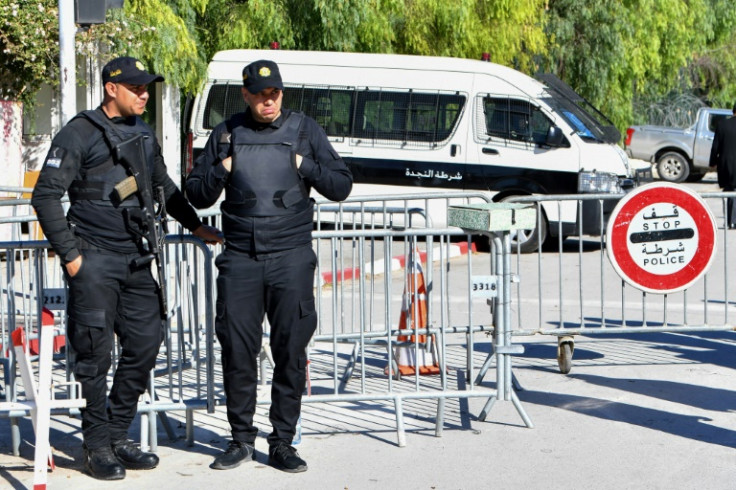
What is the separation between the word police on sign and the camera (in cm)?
785

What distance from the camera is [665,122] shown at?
35.6 meters

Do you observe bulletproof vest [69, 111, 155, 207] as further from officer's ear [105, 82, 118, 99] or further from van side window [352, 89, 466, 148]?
van side window [352, 89, 466, 148]

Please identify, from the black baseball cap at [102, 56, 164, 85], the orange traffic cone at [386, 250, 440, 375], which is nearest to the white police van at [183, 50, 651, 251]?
the orange traffic cone at [386, 250, 440, 375]

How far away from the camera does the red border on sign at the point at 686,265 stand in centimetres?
785

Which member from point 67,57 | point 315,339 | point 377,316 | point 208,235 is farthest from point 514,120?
point 208,235

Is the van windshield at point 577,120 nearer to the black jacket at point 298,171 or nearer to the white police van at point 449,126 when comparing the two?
the white police van at point 449,126

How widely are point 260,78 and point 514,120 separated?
979cm

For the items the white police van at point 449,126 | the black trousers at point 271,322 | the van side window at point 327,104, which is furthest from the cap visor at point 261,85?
the van side window at point 327,104

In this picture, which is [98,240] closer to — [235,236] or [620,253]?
[235,236]

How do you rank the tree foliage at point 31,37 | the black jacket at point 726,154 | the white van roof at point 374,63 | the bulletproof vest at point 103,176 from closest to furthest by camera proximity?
1. the bulletproof vest at point 103,176
2. the tree foliage at point 31,37
3. the black jacket at point 726,154
4. the white van roof at point 374,63

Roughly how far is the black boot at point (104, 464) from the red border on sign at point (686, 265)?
12.0 feet

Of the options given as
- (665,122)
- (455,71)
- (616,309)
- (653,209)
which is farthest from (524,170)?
(665,122)

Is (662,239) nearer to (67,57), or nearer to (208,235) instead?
(208,235)

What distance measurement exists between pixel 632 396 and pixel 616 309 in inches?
130
